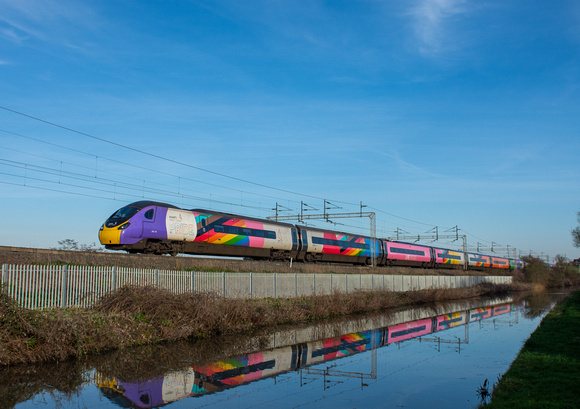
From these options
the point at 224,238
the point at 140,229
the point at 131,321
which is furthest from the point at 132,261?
the point at 224,238

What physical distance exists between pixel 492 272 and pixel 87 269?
233 feet

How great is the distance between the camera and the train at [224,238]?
24.0 m

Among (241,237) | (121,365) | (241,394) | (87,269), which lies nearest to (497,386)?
(241,394)

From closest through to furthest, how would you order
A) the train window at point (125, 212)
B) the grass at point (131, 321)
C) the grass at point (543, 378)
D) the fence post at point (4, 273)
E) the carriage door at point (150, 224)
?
the grass at point (543, 378)
the grass at point (131, 321)
the fence post at point (4, 273)
the train window at point (125, 212)
the carriage door at point (150, 224)

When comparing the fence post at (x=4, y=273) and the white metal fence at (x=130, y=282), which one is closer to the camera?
the fence post at (x=4, y=273)

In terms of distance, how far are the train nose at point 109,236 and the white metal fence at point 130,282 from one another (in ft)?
19.5

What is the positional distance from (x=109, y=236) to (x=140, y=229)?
1.51 m

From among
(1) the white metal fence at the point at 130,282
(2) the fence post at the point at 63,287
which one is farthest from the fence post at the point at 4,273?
(2) the fence post at the point at 63,287

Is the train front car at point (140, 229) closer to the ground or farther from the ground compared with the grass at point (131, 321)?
farther from the ground

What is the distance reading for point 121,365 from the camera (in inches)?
442

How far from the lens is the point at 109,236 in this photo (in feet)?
78.2

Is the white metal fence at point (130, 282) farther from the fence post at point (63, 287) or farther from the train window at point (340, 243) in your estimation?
the train window at point (340, 243)

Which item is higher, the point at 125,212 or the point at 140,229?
the point at 125,212

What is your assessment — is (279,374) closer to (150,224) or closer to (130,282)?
(130,282)
